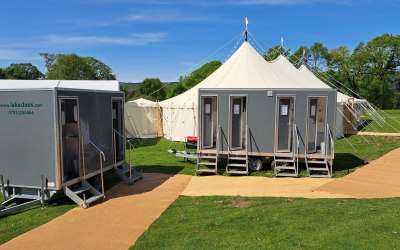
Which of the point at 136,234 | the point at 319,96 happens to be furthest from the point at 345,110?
the point at 136,234

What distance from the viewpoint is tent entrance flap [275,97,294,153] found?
12023 mm

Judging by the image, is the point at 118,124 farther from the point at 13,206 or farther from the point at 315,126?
the point at 315,126

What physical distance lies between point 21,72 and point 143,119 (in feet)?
172

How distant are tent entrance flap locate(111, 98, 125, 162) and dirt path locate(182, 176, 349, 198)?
2.70 meters

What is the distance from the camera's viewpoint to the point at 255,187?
407 inches

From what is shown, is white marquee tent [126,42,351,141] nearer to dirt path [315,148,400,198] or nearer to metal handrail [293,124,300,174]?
metal handrail [293,124,300,174]

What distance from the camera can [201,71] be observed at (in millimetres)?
56375

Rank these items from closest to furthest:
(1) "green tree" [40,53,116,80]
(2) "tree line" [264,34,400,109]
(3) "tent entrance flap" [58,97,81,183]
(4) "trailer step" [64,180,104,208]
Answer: (4) "trailer step" [64,180,104,208], (3) "tent entrance flap" [58,97,81,183], (2) "tree line" [264,34,400,109], (1) "green tree" [40,53,116,80]

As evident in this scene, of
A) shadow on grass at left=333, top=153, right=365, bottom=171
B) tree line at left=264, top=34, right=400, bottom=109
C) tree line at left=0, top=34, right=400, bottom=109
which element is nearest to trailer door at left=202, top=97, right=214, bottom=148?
shadow on grass at left=333, top=153, right=365, bottom=171

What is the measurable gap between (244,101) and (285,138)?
2017mm

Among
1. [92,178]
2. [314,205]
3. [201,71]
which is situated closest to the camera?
[314,205]

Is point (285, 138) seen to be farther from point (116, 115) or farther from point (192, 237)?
point (192, 237)

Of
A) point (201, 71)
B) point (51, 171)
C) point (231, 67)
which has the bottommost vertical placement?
point (51, 171)

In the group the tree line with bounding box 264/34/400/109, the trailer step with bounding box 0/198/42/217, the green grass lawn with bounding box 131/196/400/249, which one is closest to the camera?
the green grass lawn with bounding box 131/196/400/249
